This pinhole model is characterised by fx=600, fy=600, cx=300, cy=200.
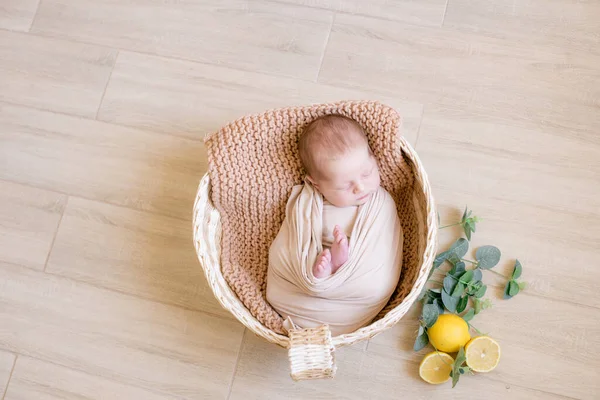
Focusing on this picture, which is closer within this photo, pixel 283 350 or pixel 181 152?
pixel 283 350

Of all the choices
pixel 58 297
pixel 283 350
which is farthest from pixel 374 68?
pixel 58 297

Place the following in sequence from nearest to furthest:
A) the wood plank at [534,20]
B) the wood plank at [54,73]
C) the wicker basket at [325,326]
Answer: the wicker basket at [325,326] < the wood plank at [534,20] < the wood plank at [54,73]

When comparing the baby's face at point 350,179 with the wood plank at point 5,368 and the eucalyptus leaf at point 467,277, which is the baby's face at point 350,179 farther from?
the wood plank at point 5,368

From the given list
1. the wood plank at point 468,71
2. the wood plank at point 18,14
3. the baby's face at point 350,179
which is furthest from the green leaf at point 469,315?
the wood plank at point 18,14

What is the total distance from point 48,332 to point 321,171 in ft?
2.51

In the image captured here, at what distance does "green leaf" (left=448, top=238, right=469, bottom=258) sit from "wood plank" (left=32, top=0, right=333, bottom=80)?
54 centimetres

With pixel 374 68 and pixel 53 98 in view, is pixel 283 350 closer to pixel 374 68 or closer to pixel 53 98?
pixel 374 68

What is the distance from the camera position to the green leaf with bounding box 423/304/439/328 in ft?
4.16

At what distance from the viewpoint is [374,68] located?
148cm

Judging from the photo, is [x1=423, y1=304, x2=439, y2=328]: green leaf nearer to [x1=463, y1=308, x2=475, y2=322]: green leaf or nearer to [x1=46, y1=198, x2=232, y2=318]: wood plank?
[x1=463, y1=308, x2=475, y2=322]: green leaf

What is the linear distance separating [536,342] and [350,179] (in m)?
0.54

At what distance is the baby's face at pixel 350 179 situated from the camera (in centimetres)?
120

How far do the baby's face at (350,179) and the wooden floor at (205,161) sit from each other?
23 centimetres

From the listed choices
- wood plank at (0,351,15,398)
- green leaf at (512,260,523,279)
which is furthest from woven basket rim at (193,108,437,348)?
wood plank at (0,351,15,398)
